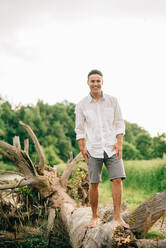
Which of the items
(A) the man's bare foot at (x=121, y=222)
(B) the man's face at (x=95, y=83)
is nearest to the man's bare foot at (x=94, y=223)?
(A) the man's bare foot at (x=121, y=222)

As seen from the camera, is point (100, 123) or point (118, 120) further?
point (118, 120)

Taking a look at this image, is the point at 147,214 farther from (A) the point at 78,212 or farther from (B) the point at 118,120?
(A) the point at 78,212

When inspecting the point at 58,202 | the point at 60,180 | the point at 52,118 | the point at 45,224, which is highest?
the point at 52,118

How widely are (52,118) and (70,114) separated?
148 inches

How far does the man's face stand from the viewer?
3422 mm

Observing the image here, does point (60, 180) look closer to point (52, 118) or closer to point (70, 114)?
point (52, 118)

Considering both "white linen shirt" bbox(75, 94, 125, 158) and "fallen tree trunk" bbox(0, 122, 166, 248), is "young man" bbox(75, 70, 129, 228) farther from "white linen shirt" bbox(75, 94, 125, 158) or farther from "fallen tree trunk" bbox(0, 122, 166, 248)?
"fallen tree trunk" bbox(0, 122, 166, 248)

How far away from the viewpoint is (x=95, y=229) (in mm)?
3400

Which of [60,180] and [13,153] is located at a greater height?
[13,153]

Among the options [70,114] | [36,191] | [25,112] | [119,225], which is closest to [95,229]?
[119,225]

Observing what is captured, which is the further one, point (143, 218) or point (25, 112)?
point (25, 112)

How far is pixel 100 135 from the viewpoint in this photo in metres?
3.33

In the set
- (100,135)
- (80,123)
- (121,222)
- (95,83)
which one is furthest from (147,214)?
(95,83)

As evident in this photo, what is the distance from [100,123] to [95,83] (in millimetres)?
542
